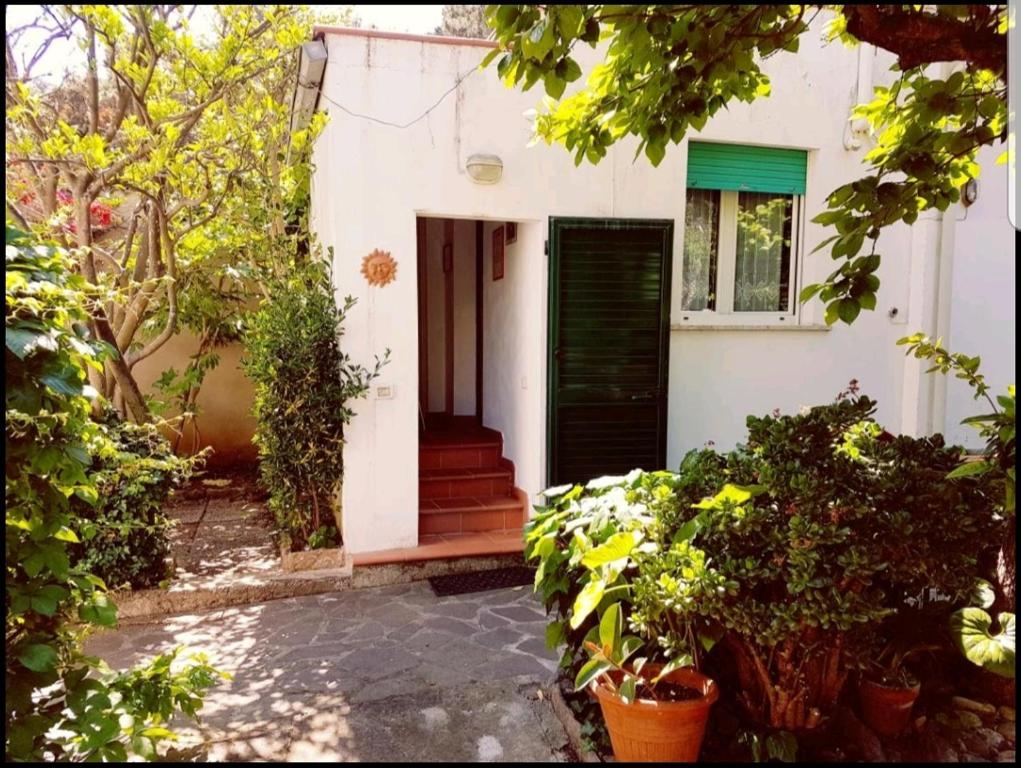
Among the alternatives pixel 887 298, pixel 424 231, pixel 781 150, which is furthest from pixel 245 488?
pixel 887 298

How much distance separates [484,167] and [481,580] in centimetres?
345

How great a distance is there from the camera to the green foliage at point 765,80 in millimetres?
2871

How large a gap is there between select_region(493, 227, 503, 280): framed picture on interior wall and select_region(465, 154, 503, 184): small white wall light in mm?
1473

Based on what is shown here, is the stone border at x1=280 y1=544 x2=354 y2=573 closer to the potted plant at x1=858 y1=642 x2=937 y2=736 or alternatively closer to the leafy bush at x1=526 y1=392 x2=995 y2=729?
the leafy bush at x1=526 y1=392 x2=995 y2=729

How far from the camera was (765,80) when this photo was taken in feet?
12.7

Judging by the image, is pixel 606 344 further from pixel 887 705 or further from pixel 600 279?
pixel 887 705

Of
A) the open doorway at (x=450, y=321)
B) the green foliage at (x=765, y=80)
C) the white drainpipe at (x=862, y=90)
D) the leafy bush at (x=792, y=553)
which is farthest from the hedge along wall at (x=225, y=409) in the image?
the white drainpipe at (x=862, y=90)

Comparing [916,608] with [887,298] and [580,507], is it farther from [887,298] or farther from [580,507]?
[887,298]

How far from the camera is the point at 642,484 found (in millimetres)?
3361

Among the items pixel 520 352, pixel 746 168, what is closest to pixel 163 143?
pixel 520 352

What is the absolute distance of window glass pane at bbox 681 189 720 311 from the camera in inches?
254

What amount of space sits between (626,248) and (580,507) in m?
3.25

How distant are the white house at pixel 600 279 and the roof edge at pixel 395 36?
0.05ft

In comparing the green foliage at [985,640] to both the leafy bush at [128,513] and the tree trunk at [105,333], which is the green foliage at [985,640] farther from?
the tree trunk at [105,333]
